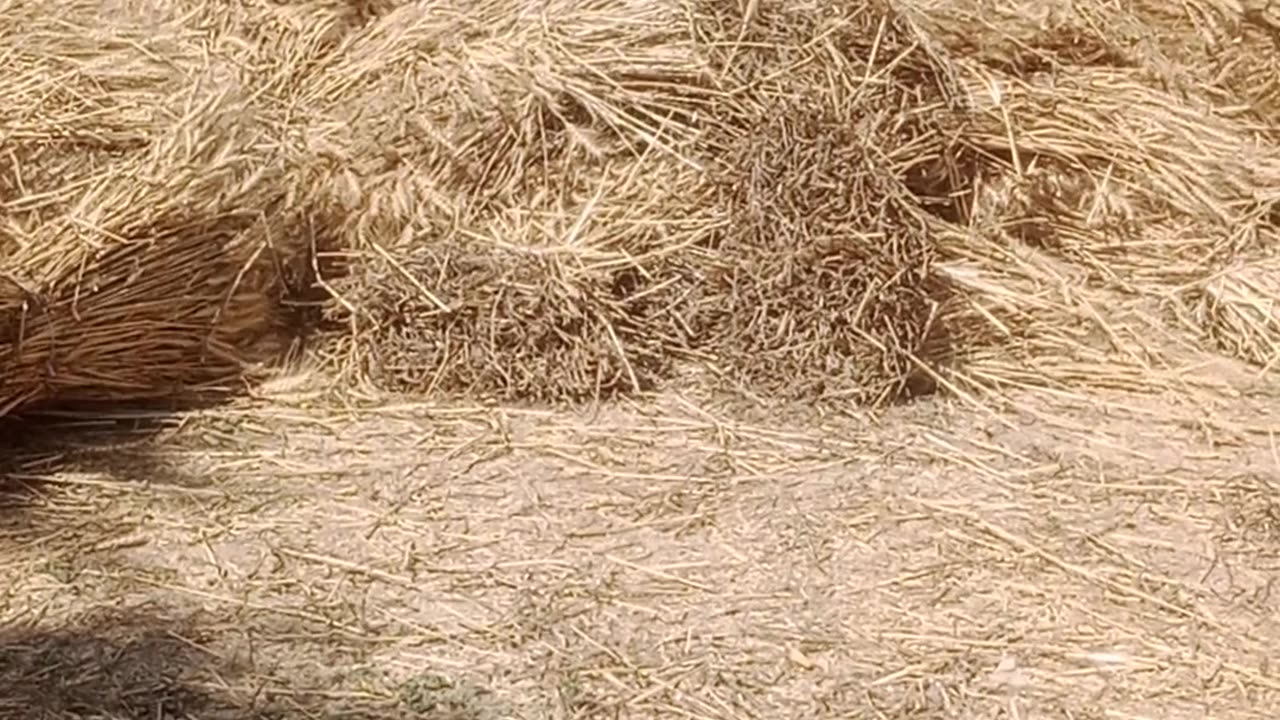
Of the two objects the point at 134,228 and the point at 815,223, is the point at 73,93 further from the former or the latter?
the point at 815,223

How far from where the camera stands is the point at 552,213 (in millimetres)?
4434

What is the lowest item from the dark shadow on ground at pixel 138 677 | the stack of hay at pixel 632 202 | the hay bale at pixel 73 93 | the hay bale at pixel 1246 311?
the hay bale at pixel 1246 311

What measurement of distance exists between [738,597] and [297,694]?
825 mm

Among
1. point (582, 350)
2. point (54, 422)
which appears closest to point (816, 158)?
point (582, 350)

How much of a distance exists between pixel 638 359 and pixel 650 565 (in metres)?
0.83

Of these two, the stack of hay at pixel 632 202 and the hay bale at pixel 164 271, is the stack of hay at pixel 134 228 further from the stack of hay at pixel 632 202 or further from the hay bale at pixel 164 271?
the stack of hay at pixel 632 202

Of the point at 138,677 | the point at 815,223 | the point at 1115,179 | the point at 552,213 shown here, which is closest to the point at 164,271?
the point at 552,213

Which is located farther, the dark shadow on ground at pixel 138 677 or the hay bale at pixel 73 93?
the hay bale at pixel 73 93

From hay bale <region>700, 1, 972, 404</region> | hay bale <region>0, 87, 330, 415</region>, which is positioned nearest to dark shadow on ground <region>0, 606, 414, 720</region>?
hay bale <region>0, 87, 330, 415</region>

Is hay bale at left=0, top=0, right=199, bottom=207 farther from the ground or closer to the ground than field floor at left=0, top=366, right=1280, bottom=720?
farther from the ground

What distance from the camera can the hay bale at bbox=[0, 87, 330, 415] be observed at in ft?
13.1

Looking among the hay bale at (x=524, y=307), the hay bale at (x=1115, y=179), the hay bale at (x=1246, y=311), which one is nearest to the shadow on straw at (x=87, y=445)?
the hay bale at (x=524, y=307)

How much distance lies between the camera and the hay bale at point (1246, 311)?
4504mm

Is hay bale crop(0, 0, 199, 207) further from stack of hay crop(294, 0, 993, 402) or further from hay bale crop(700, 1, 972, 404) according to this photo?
hay bale crop(700, 1, 972, 404)
